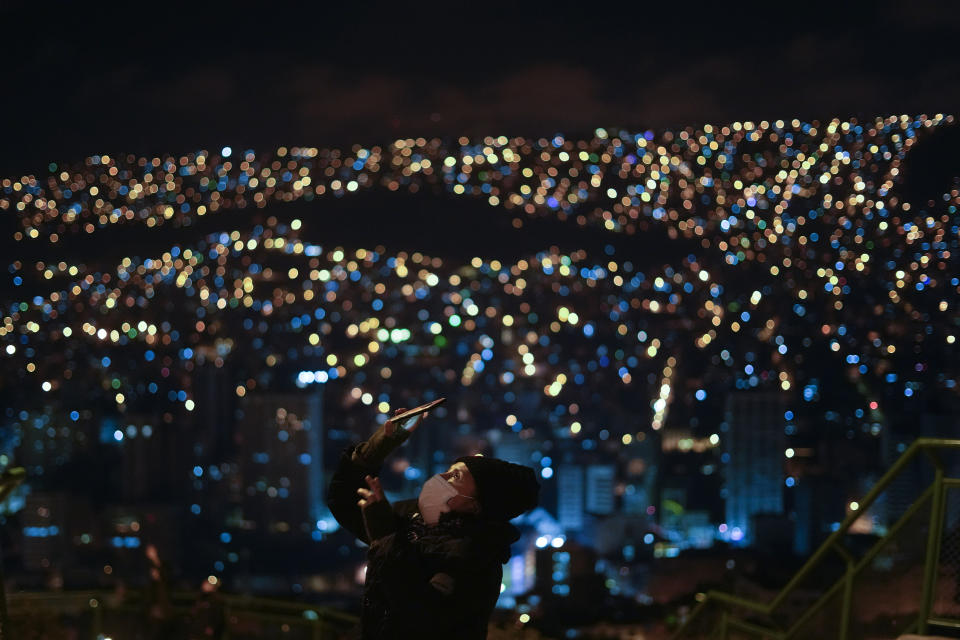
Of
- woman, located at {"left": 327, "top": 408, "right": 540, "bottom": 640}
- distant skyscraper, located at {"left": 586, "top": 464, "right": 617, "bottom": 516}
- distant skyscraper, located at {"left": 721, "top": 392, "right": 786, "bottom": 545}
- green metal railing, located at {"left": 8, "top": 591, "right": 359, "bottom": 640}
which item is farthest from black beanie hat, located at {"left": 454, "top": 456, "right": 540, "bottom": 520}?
distant skyscraper, located at {"left": 586, "top": 464, "right": 617, "bottom": 516}

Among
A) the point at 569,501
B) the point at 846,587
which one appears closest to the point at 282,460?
the point at 569,501

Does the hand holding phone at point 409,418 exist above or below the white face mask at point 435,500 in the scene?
above

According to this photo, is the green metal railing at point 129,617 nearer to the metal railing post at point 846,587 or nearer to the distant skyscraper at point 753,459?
the metal railing post at point 846,587

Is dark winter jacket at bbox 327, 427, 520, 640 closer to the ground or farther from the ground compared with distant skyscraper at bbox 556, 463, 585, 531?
farther from the ground

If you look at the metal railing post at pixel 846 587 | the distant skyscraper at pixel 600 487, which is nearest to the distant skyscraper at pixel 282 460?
the distant skyscraper at pixel 600 487

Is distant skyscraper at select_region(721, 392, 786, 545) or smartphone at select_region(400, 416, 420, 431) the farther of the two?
distant skyscraper at select_region(721, 392, 786, 545)

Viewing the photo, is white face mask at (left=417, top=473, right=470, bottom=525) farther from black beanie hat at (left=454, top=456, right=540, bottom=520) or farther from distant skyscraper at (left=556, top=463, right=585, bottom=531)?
distant skyscraper at (left=556, top=463, right=585, bottom=531)

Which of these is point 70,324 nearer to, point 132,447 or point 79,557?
point 132,447

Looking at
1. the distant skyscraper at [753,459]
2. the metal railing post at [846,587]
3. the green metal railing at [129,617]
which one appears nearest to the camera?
the metal railing post at [846,587]
